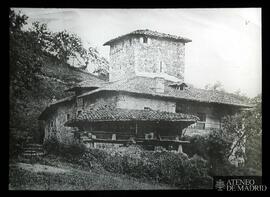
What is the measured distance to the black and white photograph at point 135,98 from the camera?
527 cm

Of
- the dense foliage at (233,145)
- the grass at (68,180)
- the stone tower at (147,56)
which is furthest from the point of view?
the stone tower at (147,56)

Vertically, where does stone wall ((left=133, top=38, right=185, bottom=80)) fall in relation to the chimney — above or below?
above

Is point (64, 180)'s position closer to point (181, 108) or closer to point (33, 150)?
point (33, 150)

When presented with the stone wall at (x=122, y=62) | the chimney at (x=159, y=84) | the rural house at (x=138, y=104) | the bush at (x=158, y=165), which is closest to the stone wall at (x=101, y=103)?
the rural house at (x=138, y=104)

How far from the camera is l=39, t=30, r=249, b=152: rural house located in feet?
17.6

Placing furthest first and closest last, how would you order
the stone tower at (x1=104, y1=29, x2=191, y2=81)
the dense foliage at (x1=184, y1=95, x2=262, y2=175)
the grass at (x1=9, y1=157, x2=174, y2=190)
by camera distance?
1. the stone tower at (x1=104, y1=29, x2=191, y2=81)
2. the dense foliage at (x1=184, y1=95, x2=262, y2=175)
3. the grass at (x1=9, y1=157, x2=174, y2=190)

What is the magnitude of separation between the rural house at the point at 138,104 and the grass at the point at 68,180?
415 mm

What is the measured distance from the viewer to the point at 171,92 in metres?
5.50

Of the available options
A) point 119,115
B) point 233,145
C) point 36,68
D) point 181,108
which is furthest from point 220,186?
point 36,68

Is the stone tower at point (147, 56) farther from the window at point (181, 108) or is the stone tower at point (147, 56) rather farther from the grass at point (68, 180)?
the grass at point (68, 180)

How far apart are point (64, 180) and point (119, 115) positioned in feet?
3.59

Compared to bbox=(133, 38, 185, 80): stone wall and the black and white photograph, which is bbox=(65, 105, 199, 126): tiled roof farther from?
bbox=(133, 38, 185, 80): stone wall

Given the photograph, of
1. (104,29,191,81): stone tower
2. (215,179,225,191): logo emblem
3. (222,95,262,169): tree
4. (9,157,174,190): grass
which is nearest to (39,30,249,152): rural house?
(104,29,191,81): stone tower
